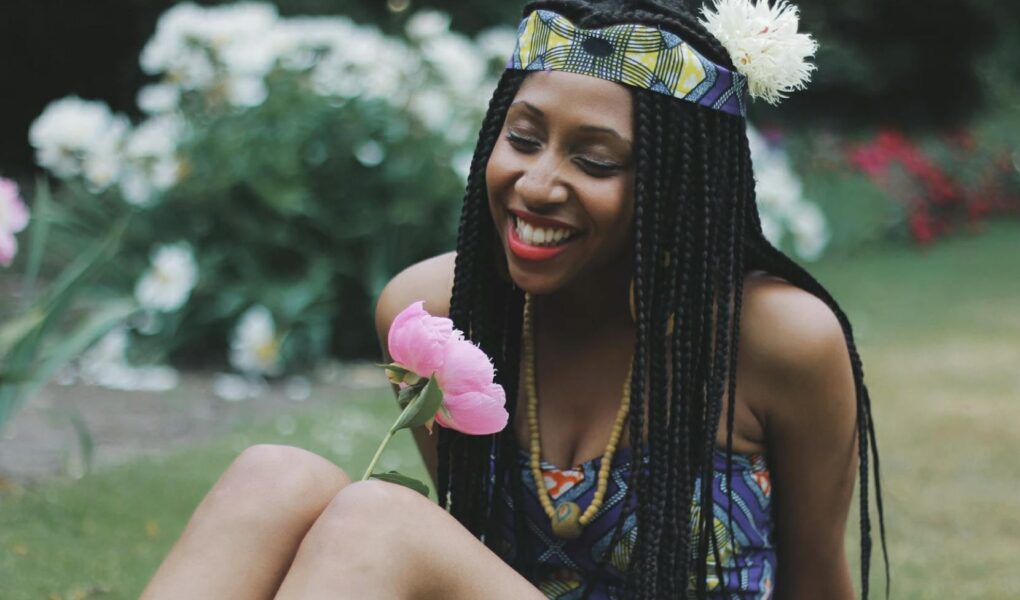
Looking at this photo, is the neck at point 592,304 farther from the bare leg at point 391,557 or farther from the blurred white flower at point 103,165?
the blurred white flower at point 103,165

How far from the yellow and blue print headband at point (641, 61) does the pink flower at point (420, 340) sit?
48 centimetres

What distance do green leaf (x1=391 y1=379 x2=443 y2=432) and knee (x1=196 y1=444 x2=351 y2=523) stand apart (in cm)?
28

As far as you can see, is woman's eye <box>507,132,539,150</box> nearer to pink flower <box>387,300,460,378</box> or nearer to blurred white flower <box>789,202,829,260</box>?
pink flower <box>387,300,460,378</box>

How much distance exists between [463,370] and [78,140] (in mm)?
4216

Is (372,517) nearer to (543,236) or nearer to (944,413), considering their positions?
(543,236)

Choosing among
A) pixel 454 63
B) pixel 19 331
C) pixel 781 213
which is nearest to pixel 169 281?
pixel 454 63

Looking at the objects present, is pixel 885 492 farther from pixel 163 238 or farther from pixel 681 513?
pixel 163 238

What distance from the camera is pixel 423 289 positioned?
234 centimetres

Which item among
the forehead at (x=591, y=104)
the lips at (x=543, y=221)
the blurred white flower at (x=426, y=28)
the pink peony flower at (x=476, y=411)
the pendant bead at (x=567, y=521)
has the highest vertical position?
the blurred white flower at (x=426, y=28)

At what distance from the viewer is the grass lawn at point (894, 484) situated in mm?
3084

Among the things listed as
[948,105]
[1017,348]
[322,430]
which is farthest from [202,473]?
[948,105]

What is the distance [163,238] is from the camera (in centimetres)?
552

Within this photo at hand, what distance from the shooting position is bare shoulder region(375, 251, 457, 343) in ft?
7.59

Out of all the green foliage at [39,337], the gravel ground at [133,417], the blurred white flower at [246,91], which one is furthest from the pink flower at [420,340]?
the blurred white flower at [246,91]
